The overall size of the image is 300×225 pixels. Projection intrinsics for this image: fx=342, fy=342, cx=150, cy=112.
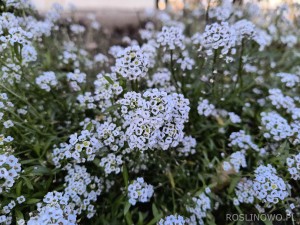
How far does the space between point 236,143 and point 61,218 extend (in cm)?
163

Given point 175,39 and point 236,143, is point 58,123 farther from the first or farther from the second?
point 236,143

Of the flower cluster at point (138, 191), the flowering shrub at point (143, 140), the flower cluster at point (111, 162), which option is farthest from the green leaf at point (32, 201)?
the flower cluster at point (138, 191)

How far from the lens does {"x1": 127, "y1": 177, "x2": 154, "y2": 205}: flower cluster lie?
2.47 meters

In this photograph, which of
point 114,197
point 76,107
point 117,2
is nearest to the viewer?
point 114,197

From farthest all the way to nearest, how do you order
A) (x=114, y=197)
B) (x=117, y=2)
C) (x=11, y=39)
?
1. (x=117, y=2)
2. (x=114, y=197)
3. (x=11, y=39)

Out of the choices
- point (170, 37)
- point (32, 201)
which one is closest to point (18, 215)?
point (32, 201)

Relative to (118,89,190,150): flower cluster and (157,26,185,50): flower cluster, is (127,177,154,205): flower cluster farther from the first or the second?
(157,26,185,50): flower cluster

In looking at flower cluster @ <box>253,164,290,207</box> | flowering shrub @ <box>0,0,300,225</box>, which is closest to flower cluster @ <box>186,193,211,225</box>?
flowering shrub @ <box>0,0,300,225</box>

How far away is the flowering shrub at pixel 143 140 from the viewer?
7.64 ft

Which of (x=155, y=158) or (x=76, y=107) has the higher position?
(x=76, y=107)

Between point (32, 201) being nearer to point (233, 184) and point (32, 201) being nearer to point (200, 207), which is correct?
point (200, 207)

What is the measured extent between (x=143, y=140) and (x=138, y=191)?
1.65 ft

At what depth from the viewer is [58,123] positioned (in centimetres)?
325

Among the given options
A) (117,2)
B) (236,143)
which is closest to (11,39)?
(236,143)
